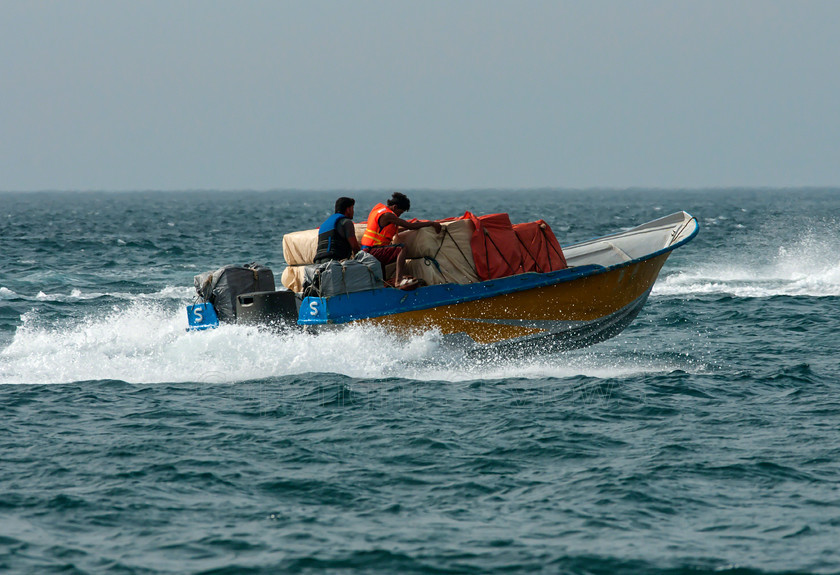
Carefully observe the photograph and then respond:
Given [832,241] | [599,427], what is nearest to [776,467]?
[599,427]

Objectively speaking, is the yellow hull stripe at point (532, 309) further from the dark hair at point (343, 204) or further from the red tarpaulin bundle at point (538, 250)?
the dark hair at point (343, 204)

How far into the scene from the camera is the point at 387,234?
11062 millimetres

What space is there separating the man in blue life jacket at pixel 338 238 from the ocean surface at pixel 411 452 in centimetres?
98

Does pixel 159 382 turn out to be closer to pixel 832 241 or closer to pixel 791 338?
pixel 791 338

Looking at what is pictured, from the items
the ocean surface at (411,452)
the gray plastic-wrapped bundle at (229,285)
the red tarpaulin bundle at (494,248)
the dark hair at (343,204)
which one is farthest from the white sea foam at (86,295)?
the red tarpaulin bundle at (494,248)

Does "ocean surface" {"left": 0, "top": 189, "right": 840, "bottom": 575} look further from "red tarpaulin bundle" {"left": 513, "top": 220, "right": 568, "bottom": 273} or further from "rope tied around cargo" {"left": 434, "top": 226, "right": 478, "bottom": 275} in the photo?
"red tarpaulin bundle" {"left": 513, "top": 220, "right": 568, "bottom": 273}

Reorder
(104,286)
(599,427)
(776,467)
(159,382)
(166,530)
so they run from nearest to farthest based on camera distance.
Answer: (166,530)
(776,467)
(599,427)
(159,382)
(104,286)

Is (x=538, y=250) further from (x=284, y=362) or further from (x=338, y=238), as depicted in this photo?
(x=284, y=362)

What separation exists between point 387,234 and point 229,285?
2020 mm

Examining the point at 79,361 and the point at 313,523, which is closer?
the point at 313,523

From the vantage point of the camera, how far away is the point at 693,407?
9438mm

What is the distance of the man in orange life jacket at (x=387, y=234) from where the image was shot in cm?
1085

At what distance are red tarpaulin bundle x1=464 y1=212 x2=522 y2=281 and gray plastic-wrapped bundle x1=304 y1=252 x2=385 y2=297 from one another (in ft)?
4.02

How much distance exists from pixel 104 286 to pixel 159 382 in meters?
11.3
